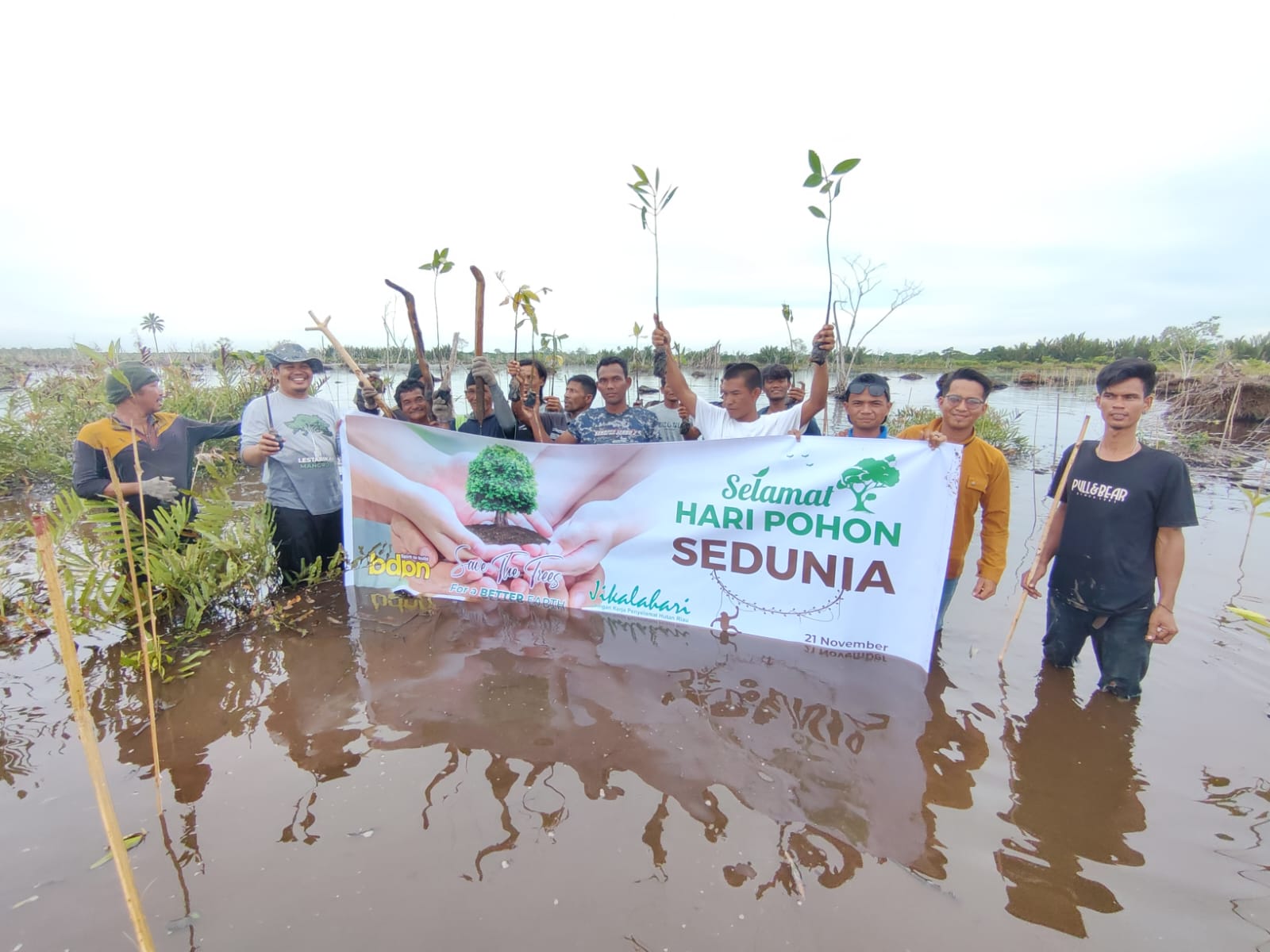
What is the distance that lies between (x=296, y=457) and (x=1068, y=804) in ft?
14.0

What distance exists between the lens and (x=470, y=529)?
379 cm

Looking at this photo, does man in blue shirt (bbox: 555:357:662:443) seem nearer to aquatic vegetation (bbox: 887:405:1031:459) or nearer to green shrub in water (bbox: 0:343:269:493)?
green shrub in water (bbox: 0:343:269:493)

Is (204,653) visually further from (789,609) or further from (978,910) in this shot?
(978,910)

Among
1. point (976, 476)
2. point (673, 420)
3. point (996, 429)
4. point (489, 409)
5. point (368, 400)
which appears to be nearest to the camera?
point (976, 476)

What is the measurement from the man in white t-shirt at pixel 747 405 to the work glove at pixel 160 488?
2.90m

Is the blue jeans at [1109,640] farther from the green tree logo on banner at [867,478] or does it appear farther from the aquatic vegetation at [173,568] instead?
the aquatic vegetation at [173,568]

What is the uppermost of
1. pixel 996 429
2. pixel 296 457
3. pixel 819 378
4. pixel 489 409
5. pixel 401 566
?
pixel 819 378

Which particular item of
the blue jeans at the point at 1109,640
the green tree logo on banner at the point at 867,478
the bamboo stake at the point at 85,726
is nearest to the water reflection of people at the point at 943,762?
the blue jeans at the point at 1109,640

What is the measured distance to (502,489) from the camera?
3773 millimetres

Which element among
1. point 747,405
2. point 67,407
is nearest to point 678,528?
point 747,405

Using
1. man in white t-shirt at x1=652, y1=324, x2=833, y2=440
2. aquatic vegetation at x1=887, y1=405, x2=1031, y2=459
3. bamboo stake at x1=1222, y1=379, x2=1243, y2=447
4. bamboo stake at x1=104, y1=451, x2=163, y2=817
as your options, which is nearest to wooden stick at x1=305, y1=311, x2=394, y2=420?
bamboo stake at x1=104, y1=451, x2=163, y2=817

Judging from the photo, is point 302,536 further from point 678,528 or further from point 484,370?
point 678,528

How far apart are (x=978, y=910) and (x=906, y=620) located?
1265 mm

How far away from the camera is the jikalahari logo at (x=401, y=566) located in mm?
3873
